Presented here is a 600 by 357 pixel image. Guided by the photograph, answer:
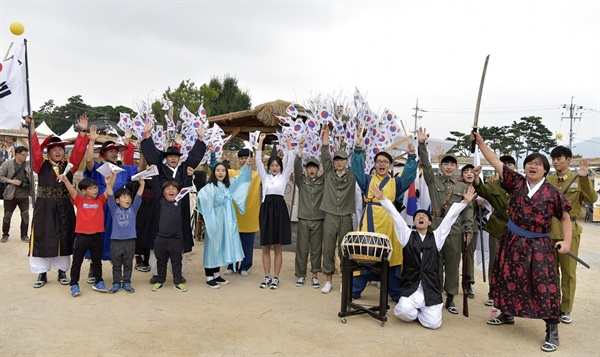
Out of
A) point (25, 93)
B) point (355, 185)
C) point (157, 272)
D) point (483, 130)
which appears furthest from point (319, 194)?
point (483, 130)

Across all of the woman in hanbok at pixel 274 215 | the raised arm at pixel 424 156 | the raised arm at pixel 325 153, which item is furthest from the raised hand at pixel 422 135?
the woman in hanbok at pixel 274 215

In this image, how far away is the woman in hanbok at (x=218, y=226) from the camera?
19.5 feet

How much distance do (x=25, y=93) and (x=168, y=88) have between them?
1344 cm

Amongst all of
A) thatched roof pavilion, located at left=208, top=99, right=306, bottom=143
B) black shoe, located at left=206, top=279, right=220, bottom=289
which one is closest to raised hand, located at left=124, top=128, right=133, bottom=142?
black shoe, located at left=206, top=279, right=220, bottom=289

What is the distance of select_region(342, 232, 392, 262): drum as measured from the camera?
4520 millimetres

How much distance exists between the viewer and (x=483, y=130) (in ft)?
117

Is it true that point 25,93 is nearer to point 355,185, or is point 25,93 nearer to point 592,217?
point 355,185

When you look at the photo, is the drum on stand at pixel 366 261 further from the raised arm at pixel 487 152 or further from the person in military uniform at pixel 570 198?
the person in military uniform at pixel 570 198

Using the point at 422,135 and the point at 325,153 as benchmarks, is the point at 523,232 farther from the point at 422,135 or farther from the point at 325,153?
the point at 325,153

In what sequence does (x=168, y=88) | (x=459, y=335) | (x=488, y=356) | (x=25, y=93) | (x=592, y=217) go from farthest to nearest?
(x=168, y=88)
(x=592, y=217)
(x=25, y=93)
(x=459, y=335)
(x=488, y=356)

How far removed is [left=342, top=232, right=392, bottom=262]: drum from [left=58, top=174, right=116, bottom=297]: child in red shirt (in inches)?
124

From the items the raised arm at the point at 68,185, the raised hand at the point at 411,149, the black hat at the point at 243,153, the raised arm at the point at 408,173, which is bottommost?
the raised arm at the point at 68,185

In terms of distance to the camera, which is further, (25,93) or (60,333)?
(25,93)

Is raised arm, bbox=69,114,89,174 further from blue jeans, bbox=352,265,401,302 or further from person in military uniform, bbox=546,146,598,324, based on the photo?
person in military uniform, bbox=546,146,598,324
